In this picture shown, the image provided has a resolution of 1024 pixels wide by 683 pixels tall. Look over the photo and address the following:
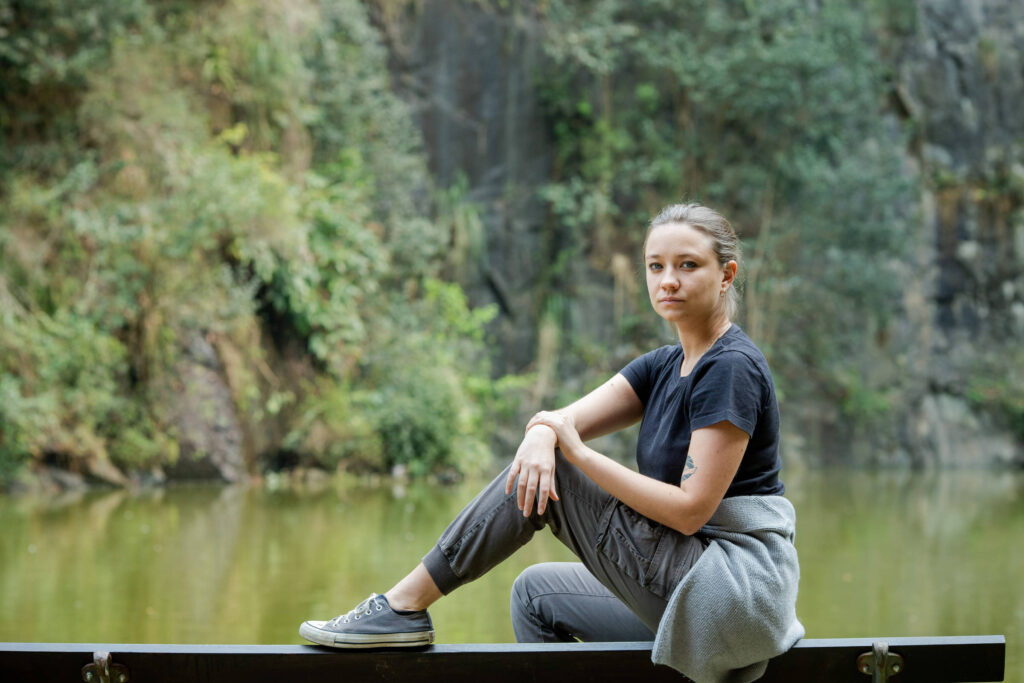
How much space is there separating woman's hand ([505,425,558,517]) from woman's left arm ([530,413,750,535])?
58 mm

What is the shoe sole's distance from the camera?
1723 mm

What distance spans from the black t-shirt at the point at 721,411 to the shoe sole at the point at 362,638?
500mm

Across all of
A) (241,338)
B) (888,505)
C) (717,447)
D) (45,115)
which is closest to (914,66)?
(888,505)

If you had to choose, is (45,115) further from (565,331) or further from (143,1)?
(565,331)

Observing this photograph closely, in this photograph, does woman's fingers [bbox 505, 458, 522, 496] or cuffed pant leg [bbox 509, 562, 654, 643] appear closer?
woman's fingers [bbox 505, 458, 522, 496]

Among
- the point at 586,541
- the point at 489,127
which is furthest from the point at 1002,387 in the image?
the point at 586,541

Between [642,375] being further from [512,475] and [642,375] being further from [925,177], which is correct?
[925,177]

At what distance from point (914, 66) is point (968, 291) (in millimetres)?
3432

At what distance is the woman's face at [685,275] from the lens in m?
1.87

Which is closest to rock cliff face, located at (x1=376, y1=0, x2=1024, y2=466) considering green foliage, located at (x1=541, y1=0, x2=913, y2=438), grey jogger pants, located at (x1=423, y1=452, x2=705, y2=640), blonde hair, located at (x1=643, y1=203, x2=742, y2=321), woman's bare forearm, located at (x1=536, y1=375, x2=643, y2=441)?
green foliage, located at (x1=541, y1=0, x2=913, y2=438)

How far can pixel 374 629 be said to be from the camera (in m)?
1.76

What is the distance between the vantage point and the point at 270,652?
5.48 ft

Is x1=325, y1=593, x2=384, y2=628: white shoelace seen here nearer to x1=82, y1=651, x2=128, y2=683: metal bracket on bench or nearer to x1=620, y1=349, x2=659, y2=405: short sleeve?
x1=82, y1=651, x2=128, y2=683: metal bracket on bench

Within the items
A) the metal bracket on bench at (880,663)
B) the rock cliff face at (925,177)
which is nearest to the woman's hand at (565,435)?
the metal bracket on bench at (880,663)
